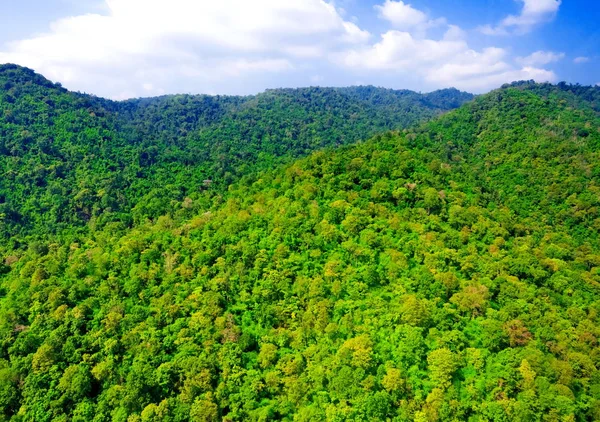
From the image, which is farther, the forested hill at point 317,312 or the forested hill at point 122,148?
the forested hill at point 122,148

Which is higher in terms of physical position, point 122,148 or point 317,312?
point 122,148

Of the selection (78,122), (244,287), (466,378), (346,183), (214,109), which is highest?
(214,109)

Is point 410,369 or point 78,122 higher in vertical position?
point 78,122

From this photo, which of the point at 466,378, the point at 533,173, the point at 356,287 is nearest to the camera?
the point at 466,378

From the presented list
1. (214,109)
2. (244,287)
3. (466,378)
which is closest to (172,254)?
(244,287)

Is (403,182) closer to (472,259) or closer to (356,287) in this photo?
(472,259)

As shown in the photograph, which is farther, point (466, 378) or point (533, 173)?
point (533, 173)
